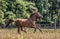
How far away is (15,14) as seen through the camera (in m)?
42.9

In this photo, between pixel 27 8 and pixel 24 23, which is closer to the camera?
pixel 24 23

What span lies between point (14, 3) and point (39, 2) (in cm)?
656

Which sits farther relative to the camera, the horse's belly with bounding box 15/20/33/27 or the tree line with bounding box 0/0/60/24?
the tree line with bounding box 0/0/60/24

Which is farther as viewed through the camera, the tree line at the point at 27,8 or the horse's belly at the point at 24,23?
the tree line at the point at 27,8

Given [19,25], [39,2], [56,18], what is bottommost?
[56,18]

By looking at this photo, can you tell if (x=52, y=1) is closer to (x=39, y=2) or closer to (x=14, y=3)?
(x=39, y=2)

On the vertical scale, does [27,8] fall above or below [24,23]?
below

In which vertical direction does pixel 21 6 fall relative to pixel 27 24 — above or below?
below

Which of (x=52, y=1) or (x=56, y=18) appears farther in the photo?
(x=52, y=1)

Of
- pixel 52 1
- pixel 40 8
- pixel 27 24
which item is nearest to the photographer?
pixel 27 24

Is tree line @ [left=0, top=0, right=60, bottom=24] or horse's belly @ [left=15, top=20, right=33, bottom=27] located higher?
horse's belly @ [left=15, top=20, right=33, bottom=27]

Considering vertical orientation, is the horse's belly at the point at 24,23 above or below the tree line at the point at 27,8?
above

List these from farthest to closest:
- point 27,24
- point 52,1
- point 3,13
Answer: point 52,1 → point 3,13 → point 27,24

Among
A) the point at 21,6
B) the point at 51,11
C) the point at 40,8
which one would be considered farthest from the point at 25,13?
the point at 51,11
